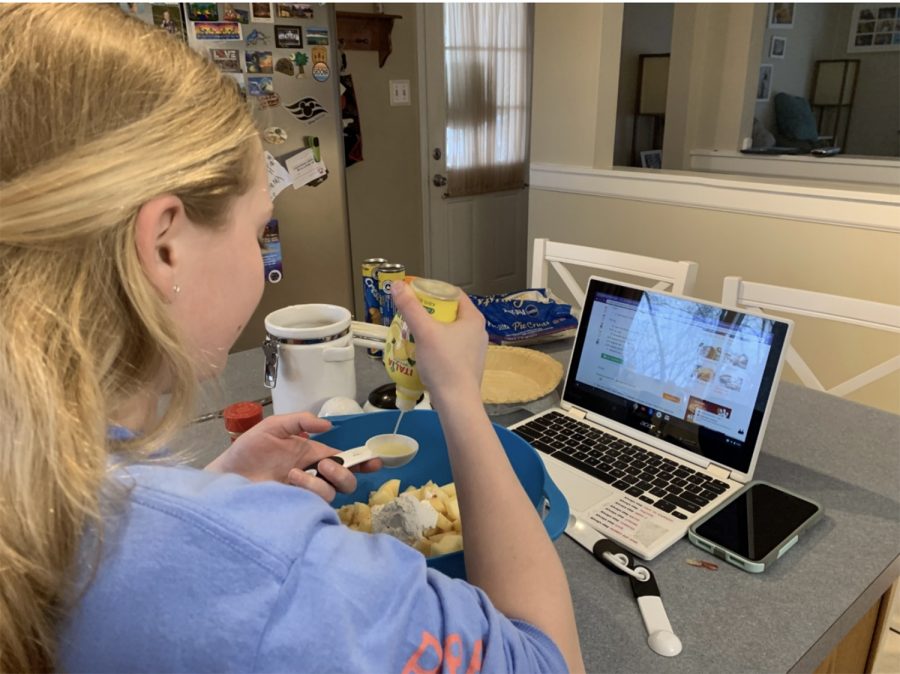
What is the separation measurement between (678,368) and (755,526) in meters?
0.25

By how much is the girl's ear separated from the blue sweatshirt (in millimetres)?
134

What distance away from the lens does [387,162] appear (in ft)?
11.4

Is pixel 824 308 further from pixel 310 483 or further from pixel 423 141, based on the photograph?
pixel 423 141

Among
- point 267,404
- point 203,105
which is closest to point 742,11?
point 267,404

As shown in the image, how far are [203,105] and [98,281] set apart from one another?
0.16m

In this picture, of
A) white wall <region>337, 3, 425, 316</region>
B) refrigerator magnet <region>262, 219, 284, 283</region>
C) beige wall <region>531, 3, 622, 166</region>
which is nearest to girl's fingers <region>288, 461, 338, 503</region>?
refrigerator magnet <region>262, 219, 284, 283</region>

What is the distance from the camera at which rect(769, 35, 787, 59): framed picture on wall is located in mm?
4738

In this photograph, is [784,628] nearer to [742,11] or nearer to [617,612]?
[617,612]

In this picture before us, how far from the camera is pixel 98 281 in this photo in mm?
431

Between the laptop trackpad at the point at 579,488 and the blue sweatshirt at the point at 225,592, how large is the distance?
49 centimetres

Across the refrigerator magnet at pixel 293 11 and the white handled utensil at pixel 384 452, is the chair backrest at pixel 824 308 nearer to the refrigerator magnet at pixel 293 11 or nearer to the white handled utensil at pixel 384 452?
the white handled utensil at pixel 384 452

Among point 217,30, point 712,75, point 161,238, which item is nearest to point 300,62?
point 217,30

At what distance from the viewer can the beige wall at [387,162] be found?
3271 millimetres

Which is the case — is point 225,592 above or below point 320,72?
below
